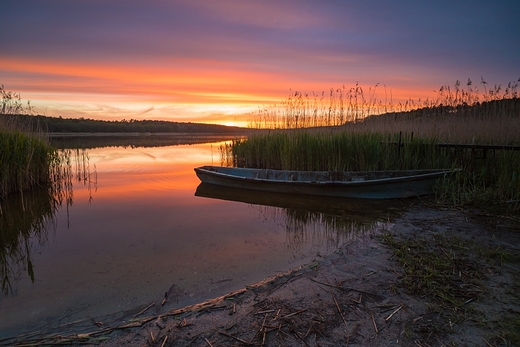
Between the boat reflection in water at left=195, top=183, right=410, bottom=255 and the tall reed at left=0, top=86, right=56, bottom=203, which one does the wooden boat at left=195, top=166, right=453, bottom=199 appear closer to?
the boat reflection in water at left=195, top=183, right=410, bottom=255

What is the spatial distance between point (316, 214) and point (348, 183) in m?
1.34

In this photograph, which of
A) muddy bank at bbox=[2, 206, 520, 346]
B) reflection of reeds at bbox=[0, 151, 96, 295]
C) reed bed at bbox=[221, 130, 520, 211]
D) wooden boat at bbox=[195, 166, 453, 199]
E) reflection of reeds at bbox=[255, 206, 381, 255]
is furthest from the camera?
wooden boat at bbox=[195, 166, 453, 199]

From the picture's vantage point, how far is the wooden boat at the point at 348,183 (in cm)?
602

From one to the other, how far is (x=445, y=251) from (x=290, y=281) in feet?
6.01

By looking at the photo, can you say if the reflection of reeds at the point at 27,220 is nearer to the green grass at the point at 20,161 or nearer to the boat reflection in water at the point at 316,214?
the green grass at the point at 20,161

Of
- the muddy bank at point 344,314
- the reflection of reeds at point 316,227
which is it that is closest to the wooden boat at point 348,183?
the reflection of reeds at point 316,227

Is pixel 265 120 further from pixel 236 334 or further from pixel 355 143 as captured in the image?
pixel 236 334

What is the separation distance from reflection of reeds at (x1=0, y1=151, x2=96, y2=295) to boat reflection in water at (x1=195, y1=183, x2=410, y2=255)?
301cm

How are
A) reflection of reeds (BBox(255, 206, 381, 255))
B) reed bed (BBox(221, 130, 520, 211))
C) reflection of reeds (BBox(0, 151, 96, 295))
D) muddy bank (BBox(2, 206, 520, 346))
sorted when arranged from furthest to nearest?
1. reed bed (BBox(221, 130, 520, 211))
2. reflection of reeds (BBox(255, 206, 381, 255))
3. reflection of reeds (BBox(0, 151, 96, 295))
4. muddy bank (BBox(2, 206, 520, 346))

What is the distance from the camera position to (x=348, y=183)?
244 inches

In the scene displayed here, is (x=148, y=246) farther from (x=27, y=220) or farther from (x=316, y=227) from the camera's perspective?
(x=27, y=220)

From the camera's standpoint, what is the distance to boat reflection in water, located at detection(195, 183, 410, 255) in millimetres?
4109

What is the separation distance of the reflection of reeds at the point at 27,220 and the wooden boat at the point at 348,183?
→ 3.50m

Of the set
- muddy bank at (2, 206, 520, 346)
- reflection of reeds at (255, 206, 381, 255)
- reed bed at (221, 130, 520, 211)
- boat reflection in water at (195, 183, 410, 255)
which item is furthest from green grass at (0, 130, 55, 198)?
reed bed at (221, 130, 520, 211)
